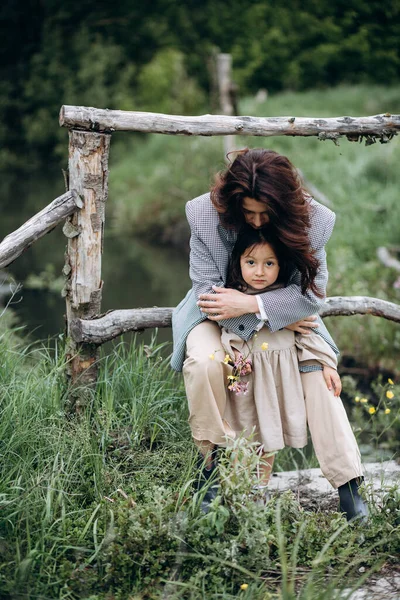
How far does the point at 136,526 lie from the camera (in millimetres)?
2426

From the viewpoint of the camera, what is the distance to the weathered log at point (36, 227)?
279 centimetres

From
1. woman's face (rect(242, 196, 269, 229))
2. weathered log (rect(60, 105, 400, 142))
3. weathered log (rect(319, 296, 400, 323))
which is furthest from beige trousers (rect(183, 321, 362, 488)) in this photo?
weathered log (rect(60, 105, 400, 142))

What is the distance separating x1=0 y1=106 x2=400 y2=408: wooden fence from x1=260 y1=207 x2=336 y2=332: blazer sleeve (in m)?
0.44

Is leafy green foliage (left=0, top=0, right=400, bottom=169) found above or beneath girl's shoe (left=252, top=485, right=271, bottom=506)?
above

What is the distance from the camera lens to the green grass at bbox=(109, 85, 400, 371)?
5906mm

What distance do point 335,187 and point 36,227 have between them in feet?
20.5

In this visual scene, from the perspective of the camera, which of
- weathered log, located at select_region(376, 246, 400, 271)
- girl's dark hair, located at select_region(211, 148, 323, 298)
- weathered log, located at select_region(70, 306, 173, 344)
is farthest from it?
weathered log, located at select_region(376, 246, 400, 271)

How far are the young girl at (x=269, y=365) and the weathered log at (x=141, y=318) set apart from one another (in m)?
0.44

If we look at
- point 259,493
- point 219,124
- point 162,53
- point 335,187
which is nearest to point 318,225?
point 219,124

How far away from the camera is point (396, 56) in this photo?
44.6ft

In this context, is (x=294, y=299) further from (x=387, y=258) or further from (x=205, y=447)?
(x=387, y=258)

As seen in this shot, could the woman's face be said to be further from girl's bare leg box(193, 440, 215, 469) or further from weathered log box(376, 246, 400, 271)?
weathered log box(376, 246, 400, 271)

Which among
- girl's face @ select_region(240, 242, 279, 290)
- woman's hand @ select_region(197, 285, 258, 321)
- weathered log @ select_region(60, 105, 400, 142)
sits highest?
weathered log @ select_region(60, 105, 400, 142)

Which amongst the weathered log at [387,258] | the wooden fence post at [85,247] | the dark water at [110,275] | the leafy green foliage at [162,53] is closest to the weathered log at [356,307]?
the wooden fence post at [85,247]
